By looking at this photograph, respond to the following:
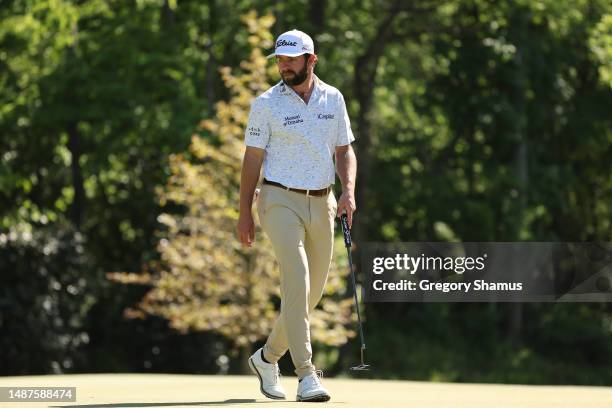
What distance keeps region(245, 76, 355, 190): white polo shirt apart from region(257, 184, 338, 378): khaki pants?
0.10 m

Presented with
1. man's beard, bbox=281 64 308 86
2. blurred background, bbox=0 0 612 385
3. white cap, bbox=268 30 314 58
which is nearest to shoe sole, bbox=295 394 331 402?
man's beard, bbox=281 64 308 86

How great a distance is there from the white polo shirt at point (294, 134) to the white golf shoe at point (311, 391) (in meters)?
1.05

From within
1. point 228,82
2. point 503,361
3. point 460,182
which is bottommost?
point 503,361

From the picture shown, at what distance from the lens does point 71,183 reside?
32.0 meters

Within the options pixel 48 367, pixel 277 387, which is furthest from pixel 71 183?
pixel 277 387

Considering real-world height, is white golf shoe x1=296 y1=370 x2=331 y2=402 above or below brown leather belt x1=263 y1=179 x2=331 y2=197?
below

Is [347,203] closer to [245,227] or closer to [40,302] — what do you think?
[245,227]

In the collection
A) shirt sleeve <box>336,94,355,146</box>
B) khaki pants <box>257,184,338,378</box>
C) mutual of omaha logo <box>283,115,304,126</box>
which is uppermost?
mutual of omaha logo <box>283,115,304,126</box>

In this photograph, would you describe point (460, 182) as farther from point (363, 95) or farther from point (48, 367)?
point (48, 367)

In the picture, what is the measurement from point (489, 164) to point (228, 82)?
44.0 feet

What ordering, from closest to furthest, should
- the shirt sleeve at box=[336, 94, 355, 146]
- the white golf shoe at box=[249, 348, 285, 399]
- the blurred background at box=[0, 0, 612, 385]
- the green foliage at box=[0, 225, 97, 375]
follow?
the shirt sleeve at box=[336, 94, 355, 146], the white golf shoe at box=[249, 348, 285, 399], the blurred background at box=[0, 0, 612, 385], the green foliage at box=[0, 225, 97, 375]

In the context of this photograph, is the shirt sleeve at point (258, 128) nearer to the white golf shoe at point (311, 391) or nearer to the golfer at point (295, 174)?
the golfer at point (295, 174)

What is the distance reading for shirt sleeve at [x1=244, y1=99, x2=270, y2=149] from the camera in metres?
8.27

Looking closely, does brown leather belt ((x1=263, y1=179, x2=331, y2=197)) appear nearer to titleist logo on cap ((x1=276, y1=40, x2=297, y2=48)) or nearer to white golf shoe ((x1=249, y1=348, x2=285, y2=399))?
titleist logo on cap ((x1=276, y1=40, x2=297, y2=48))
